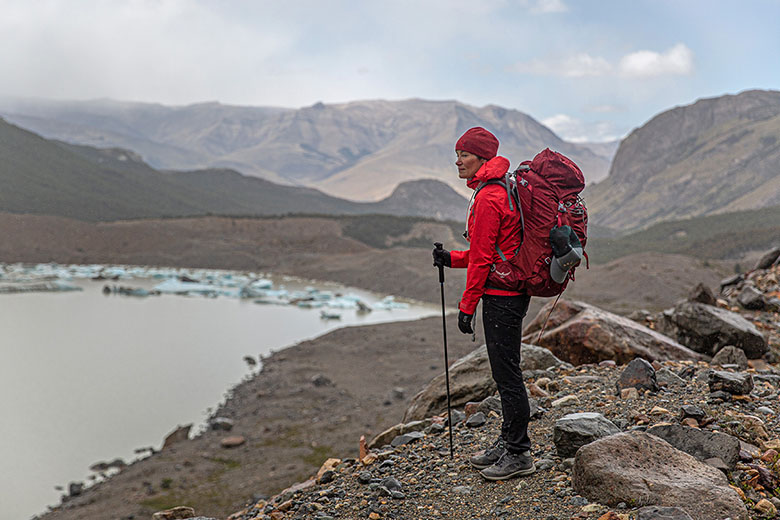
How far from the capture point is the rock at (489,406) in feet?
15.6

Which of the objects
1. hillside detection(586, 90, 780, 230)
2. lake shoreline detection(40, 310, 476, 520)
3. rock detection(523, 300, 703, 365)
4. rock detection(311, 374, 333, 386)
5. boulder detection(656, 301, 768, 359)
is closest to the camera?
rock detection(523, 300, 703, 365)

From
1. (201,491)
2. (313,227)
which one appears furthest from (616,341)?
(313,227)

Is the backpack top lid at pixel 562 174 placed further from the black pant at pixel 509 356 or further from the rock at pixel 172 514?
the rock at pixel 172 514

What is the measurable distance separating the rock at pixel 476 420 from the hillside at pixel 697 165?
86.6m

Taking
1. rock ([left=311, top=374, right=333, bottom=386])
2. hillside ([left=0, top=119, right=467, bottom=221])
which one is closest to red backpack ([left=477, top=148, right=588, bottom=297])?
rock ([left=311, top=374, right=333, bottom=386])

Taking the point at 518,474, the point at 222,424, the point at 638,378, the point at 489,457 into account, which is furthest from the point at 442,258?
the point at 222,424

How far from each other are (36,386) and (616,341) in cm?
1501

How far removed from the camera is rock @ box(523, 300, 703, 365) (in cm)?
606

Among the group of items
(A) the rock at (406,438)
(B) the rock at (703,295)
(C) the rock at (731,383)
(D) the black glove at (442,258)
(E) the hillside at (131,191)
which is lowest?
(A) the rock at (406,438)

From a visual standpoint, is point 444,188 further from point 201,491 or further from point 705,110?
point 201,491

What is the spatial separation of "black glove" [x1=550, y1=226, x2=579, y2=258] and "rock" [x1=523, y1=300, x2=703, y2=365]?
10.7 ft

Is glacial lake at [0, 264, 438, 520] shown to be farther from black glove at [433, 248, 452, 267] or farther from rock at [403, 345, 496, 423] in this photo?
black glove at [433, 248, 452, 267]

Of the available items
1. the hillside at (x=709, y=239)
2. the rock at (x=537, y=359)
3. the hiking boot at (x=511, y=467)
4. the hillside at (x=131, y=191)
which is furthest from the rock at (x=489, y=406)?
the hillside at (x=131, y=191)

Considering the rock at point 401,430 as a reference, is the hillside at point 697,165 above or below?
above
